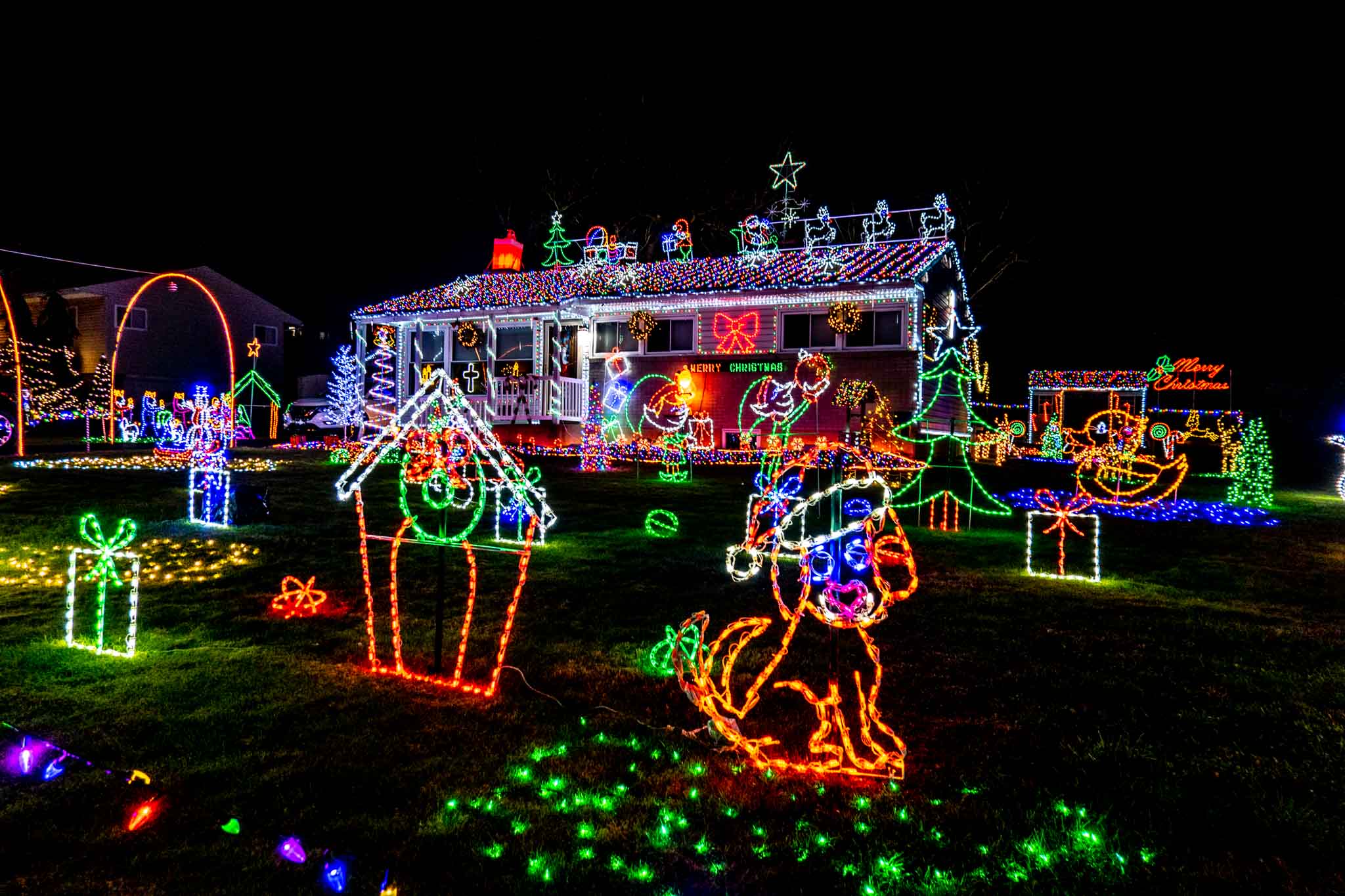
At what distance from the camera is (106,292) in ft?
113

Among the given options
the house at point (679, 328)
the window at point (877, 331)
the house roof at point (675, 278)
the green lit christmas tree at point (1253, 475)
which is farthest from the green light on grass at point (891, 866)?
the window at point (877, 331)

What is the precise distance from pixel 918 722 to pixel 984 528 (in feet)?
24.6

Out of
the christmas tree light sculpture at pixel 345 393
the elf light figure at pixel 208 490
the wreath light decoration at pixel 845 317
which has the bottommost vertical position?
the elf light figure at pixel 208 490

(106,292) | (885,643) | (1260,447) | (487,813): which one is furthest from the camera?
(106,292)

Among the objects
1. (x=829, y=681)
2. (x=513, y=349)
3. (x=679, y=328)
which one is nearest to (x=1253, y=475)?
(x=679, y=328)

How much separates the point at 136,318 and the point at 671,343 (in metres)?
24.7

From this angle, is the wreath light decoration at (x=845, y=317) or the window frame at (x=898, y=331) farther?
the wreath light decoration at (x=845, y=317)

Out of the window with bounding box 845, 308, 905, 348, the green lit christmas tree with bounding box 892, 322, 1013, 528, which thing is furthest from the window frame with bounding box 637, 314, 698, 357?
the green lit christmas tree with bounding box 892, 322, 1013, 528

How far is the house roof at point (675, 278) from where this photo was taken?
21719mm

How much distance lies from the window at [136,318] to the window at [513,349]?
1869 cm

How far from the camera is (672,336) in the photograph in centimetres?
2394

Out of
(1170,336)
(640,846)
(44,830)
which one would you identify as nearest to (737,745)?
(640,846)

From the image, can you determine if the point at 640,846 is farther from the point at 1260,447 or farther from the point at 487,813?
the point at 1260,447

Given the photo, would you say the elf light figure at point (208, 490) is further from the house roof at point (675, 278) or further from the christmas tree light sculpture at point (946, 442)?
the house roof at point (675, 278)
